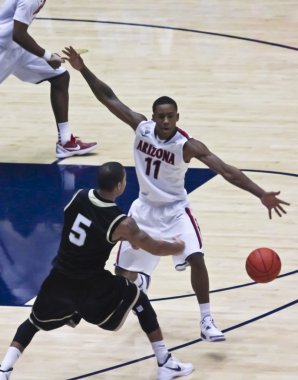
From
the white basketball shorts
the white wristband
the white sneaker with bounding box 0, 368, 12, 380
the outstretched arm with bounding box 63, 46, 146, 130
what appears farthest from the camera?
the white basketball shorts

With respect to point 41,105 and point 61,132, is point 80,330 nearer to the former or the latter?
point 61,132

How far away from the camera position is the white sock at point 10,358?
7457 millimetres

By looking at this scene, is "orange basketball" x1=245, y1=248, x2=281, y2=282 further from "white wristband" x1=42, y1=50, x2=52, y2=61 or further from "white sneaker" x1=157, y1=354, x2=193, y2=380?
"white wristband" x1=42, y1=50, x2=52, y2=61

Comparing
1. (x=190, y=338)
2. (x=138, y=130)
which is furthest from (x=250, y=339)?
(x=138, y=130)

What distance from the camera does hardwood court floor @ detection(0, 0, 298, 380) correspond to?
8.05m

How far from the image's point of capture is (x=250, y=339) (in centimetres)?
820

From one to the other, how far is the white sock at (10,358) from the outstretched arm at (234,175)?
5.74 ft

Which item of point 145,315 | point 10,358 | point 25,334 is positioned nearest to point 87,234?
point 145,315

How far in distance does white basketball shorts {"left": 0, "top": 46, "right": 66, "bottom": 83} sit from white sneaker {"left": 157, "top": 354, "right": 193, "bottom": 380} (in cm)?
501

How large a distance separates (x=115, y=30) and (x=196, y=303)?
8799 millimetres

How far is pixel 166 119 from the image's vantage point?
812cm

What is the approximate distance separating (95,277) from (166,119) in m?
1.35

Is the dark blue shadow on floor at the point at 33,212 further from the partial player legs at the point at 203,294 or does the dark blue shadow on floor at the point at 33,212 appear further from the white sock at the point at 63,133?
the partial player legs at the point at 203,294

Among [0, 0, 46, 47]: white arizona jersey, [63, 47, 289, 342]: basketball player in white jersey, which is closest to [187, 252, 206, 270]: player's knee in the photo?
[63, 47, 289, 342]: basketball player in white jersey
